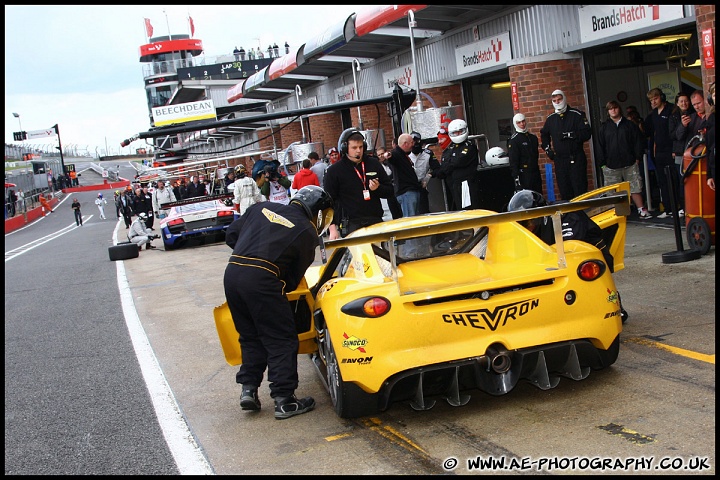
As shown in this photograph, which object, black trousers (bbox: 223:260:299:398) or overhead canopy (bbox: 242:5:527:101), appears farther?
overhead canopy (bbox: 242:5:527:101)

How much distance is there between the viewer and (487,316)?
16.3 feet

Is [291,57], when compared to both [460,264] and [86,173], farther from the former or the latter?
[86,173]

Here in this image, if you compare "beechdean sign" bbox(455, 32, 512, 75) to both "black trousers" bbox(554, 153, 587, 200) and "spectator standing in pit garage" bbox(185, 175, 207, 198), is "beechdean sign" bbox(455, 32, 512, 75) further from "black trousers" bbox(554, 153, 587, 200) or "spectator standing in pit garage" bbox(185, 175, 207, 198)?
"spectator standing in pit garage" bbox(185, 175, 207, 198)

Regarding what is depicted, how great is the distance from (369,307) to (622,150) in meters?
8.53

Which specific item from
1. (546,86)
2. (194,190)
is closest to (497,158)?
(546,86)

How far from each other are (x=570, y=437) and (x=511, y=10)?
11.9 metres

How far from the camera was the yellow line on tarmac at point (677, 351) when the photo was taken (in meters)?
5.59

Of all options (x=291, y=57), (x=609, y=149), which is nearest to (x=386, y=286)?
(x=609, y=149)

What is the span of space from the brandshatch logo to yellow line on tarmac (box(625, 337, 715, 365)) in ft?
4.61

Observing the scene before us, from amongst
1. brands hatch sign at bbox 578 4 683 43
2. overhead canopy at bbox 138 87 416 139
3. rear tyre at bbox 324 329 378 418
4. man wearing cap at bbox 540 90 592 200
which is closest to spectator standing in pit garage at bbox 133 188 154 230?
overhead canopy at bbox 138 87 416 139

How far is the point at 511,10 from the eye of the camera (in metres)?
15.2

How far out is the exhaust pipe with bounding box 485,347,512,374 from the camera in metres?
4.93

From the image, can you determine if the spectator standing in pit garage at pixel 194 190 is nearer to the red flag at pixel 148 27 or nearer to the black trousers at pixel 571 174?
the black trousers at pixel 571 174

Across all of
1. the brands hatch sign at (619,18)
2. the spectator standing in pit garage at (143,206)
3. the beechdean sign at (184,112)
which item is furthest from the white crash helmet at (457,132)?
the beechdean sign at (184,112)
